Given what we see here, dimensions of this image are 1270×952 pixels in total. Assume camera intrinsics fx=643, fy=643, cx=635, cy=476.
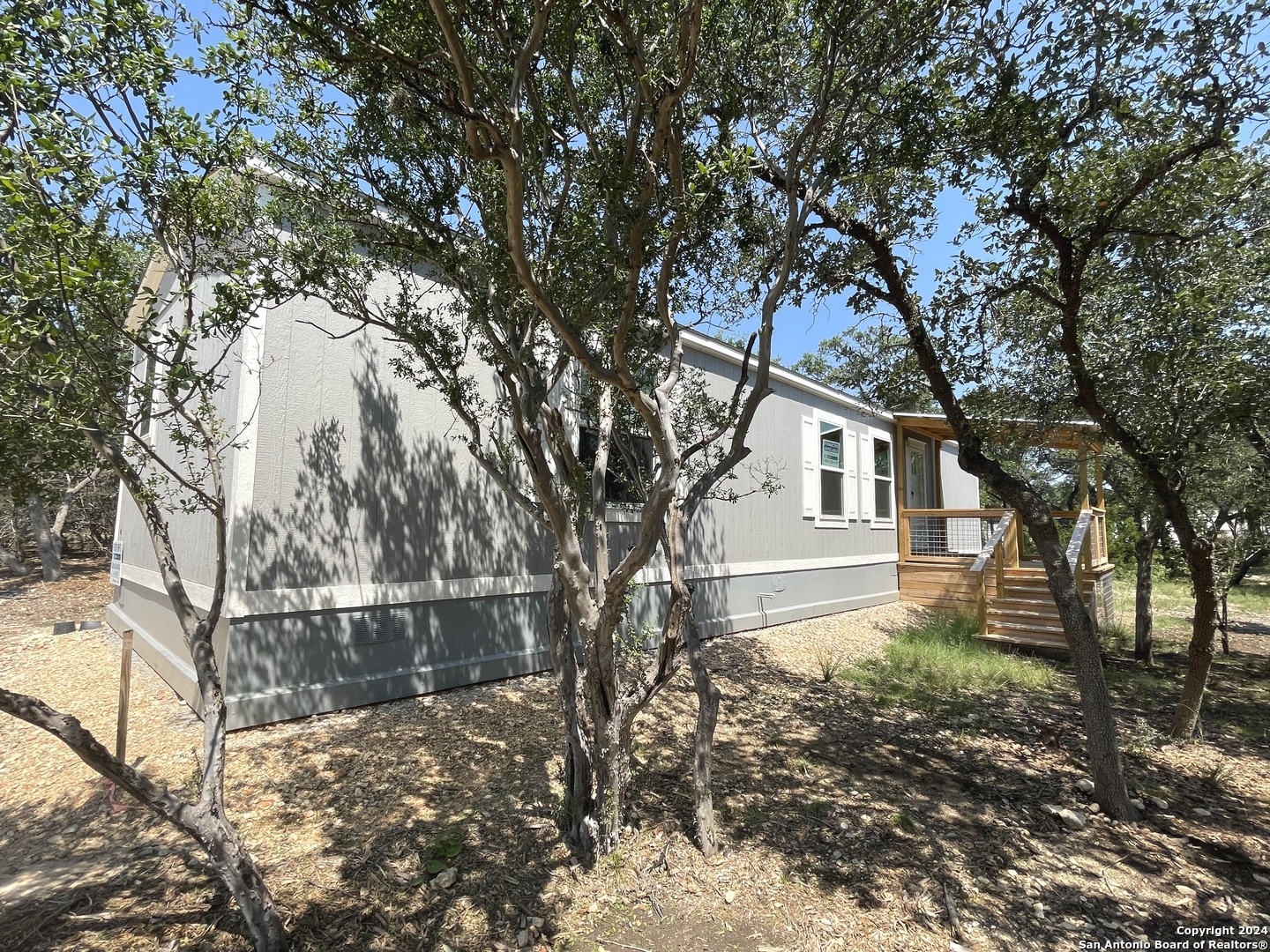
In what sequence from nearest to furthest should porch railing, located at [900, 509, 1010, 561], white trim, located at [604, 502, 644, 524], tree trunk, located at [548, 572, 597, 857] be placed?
tree trunk, located at [548, 572, 597, 857] < white trim, located at [604, 502, 644, 524] < porch railing, located at [900, 509, 1010, 561]

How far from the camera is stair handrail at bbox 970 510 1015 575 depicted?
962 cm

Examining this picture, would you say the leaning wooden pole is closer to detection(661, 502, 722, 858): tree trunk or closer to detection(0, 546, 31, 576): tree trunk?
detection(661, 502, 722, 858): tree trunk

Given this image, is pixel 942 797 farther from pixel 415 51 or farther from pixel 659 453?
pixel 415 51

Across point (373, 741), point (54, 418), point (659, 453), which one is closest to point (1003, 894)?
point (659, 453)

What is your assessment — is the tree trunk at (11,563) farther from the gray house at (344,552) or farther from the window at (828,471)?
the window at (828,471)

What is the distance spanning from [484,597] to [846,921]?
4486 millimetres

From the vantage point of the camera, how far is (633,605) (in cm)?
802

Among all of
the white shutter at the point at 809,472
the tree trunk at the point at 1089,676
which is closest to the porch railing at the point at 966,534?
the white shutter at the point at 809,472

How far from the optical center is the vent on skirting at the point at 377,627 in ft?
18.5

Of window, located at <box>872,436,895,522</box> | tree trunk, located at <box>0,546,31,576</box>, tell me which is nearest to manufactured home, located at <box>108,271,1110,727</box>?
window, located at <box>872,436,895,522</box>

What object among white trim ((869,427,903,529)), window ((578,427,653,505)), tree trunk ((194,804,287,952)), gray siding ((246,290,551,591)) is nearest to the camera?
tree trunk ((194,804,287,952))

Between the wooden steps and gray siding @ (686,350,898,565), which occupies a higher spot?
gray siding @ (686,350,898,565)

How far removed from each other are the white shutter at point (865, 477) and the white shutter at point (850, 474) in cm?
16

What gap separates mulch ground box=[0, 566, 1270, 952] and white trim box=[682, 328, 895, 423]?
13.7 feet
